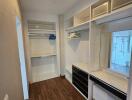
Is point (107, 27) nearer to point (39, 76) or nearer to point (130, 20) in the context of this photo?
point (130, 20)

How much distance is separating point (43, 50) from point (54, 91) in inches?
66.5

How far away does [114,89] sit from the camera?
1.44 meters

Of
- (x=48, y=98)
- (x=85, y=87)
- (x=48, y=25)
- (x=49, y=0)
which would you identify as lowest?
(x=48, y=98)

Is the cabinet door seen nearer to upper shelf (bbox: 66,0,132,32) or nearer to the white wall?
upper shelf (bbox: 66,0,132,32)

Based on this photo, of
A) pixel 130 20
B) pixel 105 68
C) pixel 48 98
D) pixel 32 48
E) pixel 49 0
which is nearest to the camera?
pixel 130 20

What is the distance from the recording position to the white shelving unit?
345 cm

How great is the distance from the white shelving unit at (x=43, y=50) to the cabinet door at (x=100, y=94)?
2034 millimetres

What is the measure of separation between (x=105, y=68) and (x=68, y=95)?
1.33m

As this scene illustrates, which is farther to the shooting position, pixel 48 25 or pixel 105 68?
pixel 48 25

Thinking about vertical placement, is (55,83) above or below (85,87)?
below

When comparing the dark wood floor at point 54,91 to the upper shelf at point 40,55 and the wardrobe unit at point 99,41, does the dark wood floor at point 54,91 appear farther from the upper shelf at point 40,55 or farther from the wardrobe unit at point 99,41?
the upper shelf at point 40,55

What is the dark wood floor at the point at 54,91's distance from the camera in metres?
2.50

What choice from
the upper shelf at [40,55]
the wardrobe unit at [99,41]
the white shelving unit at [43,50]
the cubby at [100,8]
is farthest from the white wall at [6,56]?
the upper shelf at [40,55]

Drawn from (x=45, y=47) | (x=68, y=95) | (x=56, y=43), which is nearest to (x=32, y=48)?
(x=45, y=47)
